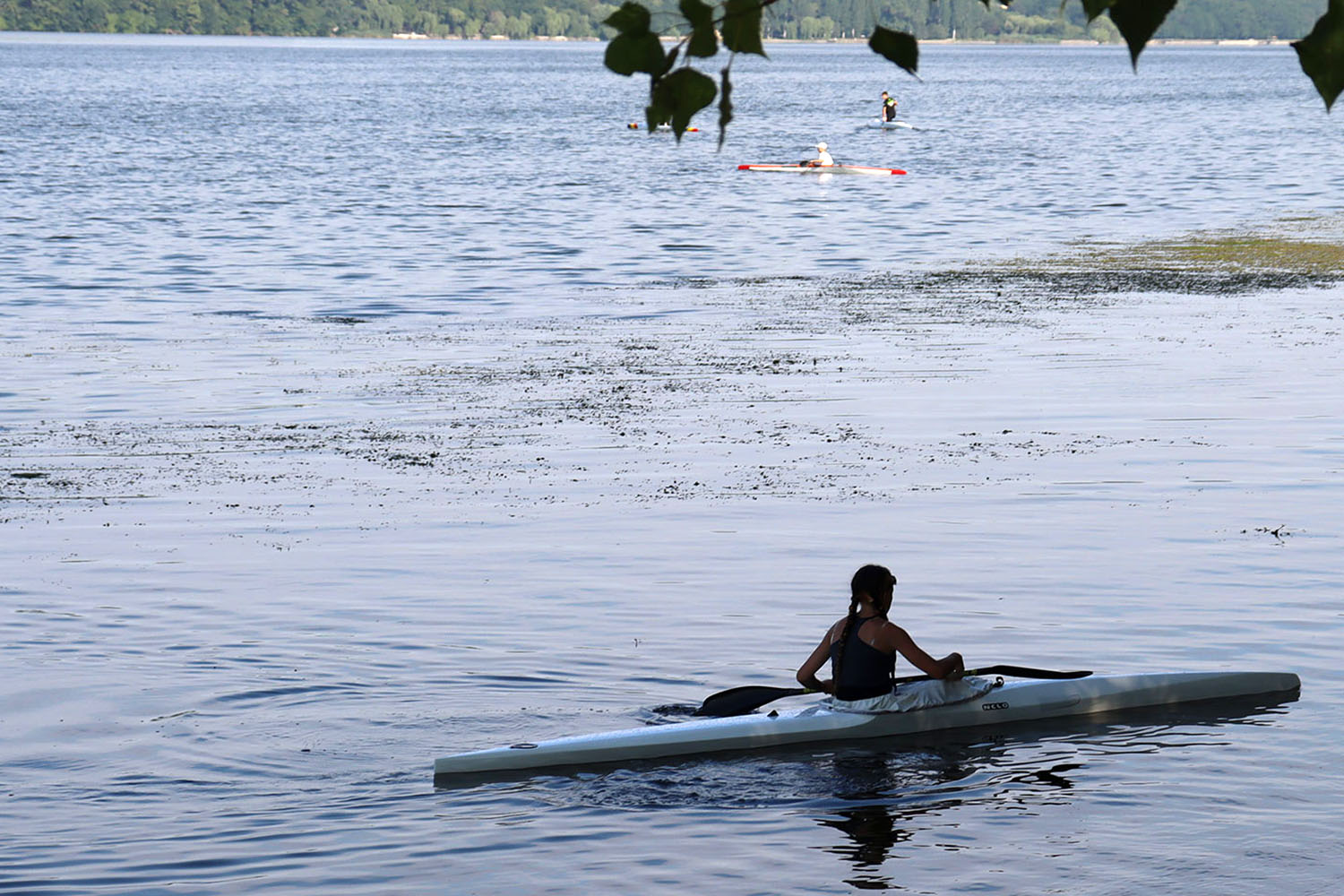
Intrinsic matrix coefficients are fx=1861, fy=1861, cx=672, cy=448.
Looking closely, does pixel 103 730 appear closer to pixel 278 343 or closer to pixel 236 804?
pixel 236 804

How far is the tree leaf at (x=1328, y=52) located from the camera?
347cm

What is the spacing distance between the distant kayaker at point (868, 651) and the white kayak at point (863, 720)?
150 mm

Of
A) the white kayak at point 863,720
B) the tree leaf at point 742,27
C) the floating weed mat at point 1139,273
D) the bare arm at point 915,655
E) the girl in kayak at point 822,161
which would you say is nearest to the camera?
the tree leaf at point 742,27

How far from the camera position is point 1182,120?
87.3 metres

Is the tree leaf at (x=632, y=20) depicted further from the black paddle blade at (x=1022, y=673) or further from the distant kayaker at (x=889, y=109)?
the distant kayaker at (x=889, y=109)

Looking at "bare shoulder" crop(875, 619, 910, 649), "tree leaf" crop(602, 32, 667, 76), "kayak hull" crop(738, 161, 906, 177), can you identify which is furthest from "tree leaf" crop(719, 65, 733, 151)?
"kayak hull" crop(738, 161, 906, 177)

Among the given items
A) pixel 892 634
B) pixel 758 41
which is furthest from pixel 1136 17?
pixel 892 634

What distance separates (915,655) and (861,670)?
0.39 metres

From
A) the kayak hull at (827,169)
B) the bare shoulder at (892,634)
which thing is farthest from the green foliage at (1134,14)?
the kayak hull at (827,169)

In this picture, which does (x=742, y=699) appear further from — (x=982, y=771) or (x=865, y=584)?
(x=982, y=771)

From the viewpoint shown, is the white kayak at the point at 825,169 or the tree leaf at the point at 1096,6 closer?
the tree leaf at the point at 1096,6

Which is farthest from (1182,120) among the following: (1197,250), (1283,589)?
(1283,589)

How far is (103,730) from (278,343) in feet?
44.2

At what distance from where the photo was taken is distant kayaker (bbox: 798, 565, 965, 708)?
1000 centimetres
